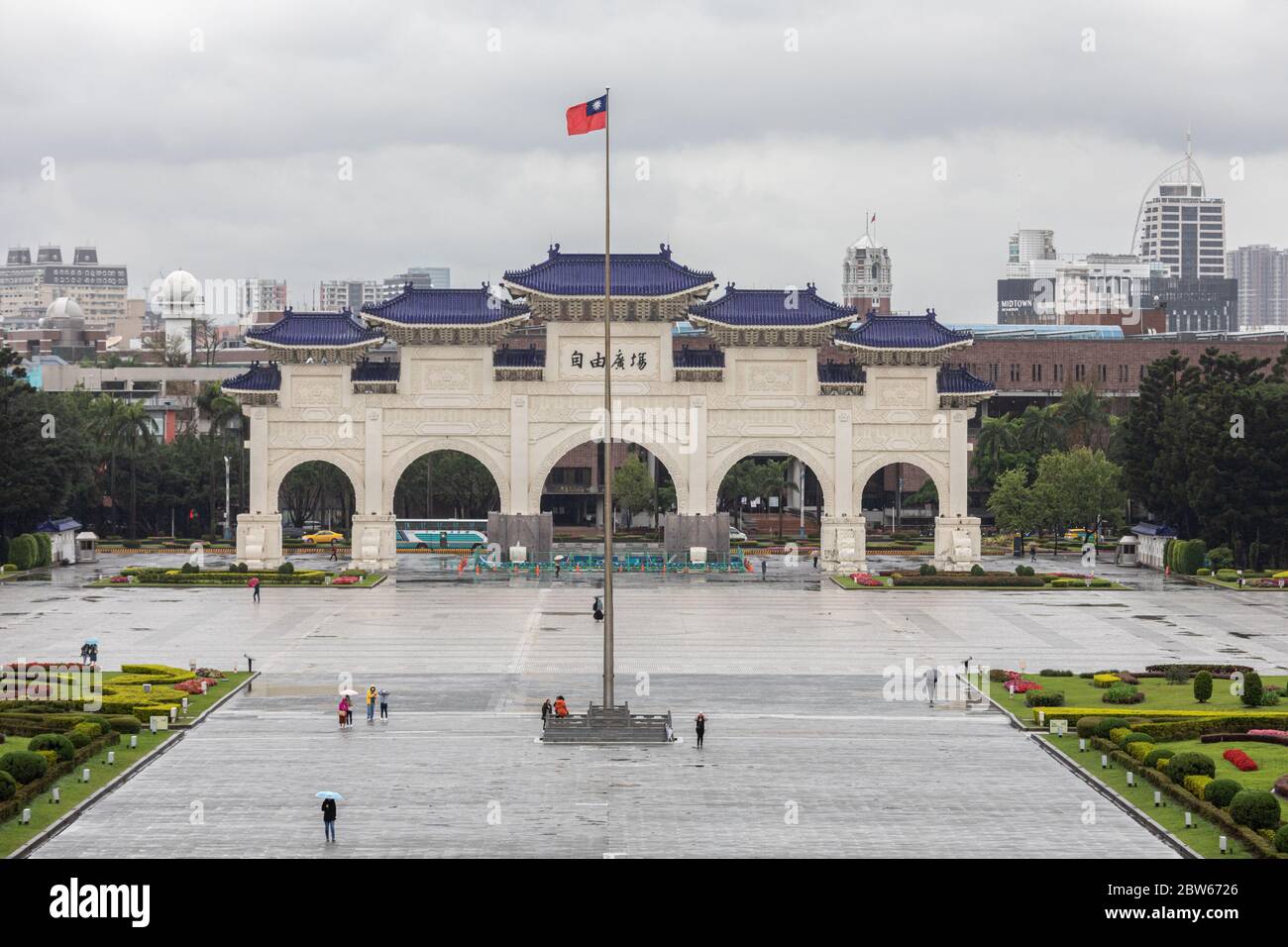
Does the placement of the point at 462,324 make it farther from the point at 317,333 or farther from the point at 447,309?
the point at 317,333

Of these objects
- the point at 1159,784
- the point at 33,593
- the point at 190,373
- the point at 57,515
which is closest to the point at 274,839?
the point at 1159,784

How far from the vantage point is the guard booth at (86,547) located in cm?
10510

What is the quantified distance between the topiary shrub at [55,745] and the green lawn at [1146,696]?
82.0 ft

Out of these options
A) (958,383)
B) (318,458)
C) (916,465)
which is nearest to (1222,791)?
(916,465)

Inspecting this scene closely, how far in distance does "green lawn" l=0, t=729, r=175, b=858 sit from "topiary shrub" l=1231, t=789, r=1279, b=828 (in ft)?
78.4

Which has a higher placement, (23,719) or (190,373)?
(190,373)

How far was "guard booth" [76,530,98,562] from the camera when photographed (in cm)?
10510

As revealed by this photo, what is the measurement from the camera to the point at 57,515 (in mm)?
103500

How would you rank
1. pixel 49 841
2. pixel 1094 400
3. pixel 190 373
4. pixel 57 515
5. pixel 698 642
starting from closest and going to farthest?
pixel 49 841 < pixel 698 642 < pixel 57 515 < pixel 1094 400 < pixel 190 373

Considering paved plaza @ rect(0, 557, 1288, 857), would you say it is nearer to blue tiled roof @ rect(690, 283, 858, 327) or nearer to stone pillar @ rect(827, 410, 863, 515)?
stone pillar @ rect(827, 410, 863, 515)

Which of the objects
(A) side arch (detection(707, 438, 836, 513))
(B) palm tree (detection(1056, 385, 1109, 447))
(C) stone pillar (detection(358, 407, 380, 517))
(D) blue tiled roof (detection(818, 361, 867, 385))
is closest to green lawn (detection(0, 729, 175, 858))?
(C) stone pillar (detection(358, 407, 380, 517))
